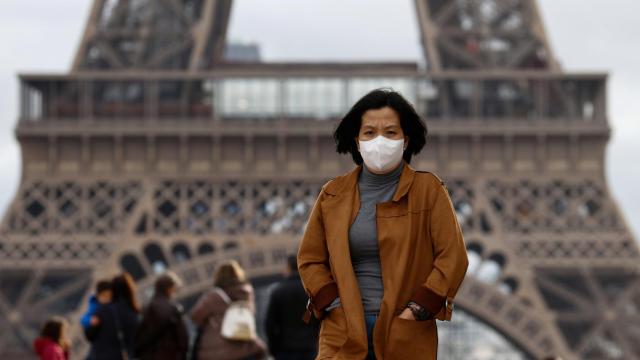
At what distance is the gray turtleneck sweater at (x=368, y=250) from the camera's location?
896 centimetres

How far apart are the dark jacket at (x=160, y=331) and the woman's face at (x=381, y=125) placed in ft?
21.7

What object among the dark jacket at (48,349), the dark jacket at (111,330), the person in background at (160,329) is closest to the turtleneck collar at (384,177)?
the person in background at (160,329)

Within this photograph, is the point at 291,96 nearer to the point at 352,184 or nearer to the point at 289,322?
the point at 289,322

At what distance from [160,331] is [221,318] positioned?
2.03 ft

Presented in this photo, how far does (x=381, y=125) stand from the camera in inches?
359

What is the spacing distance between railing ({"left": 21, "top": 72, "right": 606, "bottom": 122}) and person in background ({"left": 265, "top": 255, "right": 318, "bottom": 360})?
27224 millimetres

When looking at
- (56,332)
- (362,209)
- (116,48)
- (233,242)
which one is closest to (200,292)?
(233,242)

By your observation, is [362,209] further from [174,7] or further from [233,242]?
[174,7]

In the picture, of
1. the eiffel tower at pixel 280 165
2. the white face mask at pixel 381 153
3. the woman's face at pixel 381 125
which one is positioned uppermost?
the woman's face at pixel 381 125

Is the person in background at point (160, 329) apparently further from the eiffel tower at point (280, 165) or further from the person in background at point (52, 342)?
the eiffel tower at point (280, 165)

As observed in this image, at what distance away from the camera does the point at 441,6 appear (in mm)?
45688

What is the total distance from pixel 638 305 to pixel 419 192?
106 ft

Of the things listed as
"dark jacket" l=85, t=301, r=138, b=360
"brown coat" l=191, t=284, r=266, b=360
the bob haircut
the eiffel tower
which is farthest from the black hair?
the eiffel tower

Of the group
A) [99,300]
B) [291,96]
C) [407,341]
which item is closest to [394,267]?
[407,341]
